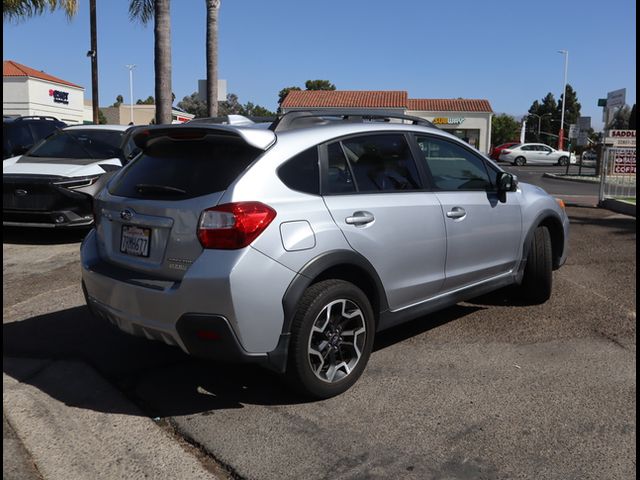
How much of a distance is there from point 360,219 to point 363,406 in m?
1.13

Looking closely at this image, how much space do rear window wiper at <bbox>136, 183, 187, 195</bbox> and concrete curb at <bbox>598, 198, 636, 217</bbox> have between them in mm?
10612

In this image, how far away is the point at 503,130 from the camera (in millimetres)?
81688

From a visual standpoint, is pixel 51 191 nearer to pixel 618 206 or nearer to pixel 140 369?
pixel 140 369

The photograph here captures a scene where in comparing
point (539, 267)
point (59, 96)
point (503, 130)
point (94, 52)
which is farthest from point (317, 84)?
point (539, 267)

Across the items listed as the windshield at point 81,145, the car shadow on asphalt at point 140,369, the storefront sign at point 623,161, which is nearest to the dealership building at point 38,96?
the windshield at point 81,145

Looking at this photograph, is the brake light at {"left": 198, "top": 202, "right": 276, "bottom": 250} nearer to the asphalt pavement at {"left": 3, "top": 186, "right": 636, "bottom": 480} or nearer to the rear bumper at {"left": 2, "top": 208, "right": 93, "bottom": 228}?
the asphalt pavement at {"left": 3, "top": 186, "right": 636, "bottom": 480}

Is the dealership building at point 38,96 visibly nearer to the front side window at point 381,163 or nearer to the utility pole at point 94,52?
the utility pole at point 94,52

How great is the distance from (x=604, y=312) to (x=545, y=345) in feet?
3.94

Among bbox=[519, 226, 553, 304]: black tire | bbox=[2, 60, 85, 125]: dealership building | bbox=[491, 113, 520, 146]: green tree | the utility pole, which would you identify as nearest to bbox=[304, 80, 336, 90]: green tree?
bbox=[491, 113, 520, 146]: green tree

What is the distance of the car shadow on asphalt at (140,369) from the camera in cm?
382

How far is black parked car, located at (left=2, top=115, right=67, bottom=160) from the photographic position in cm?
1094

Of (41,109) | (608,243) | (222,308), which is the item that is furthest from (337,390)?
(41,109)

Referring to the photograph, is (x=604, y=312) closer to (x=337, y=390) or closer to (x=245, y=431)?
(x=337, y=390)

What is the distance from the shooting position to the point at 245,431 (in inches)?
136
